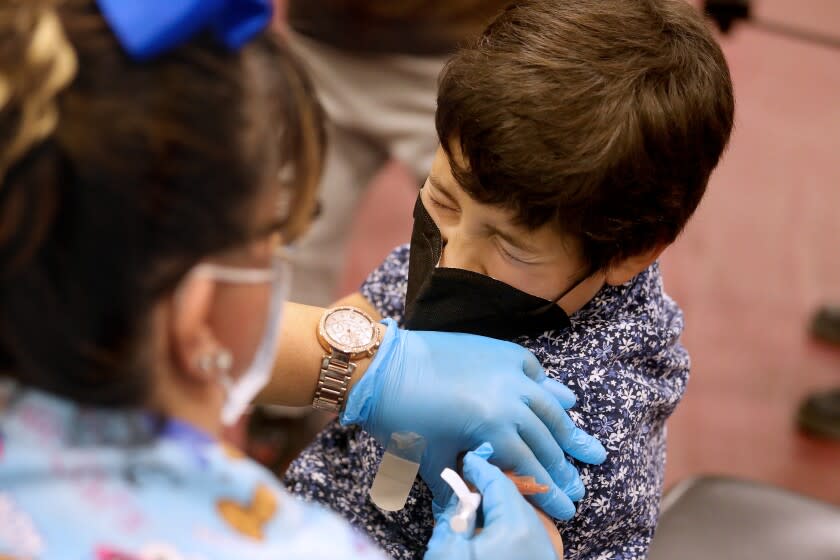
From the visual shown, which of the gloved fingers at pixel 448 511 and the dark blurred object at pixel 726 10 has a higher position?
the dark blurred object at pixel 726 10

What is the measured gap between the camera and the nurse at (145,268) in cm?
73

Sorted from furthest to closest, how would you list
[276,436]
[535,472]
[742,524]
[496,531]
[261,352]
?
1. [276,436]
2. [742,524]
3. [535,472]
4. [496,531]
5. [261,352]

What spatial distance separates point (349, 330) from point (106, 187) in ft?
2.09

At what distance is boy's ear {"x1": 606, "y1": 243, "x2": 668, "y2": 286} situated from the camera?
1244 mm

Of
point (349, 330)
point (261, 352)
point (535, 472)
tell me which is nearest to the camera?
point (261, 352)

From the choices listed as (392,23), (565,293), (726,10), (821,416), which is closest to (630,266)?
(565,293)

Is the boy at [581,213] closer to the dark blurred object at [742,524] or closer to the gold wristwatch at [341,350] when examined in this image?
the gold wristwatch at [341,350]

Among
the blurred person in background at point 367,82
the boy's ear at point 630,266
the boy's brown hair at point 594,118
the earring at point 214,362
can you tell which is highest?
the boy's brown hair at point 594,118

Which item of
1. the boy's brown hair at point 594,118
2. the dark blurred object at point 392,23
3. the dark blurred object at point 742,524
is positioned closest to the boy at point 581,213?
the boy's brown hair at point 594,118

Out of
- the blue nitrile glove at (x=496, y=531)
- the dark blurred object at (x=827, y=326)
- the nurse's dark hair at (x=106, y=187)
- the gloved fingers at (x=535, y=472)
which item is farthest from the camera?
the dark blurred object at (x=827, y=326)

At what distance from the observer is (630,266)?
1256 mm

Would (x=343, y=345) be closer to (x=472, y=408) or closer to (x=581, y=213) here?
(x=472, y=408)

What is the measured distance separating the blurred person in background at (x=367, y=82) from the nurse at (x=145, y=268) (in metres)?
0.96

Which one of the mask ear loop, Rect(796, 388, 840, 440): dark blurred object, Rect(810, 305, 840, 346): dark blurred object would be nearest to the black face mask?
the mask ear loop
